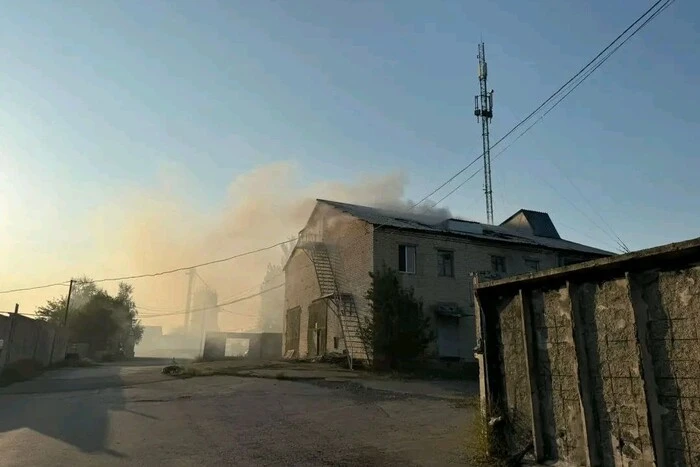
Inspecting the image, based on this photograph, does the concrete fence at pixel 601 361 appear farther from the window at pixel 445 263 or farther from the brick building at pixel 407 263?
the window at pixel 445 263

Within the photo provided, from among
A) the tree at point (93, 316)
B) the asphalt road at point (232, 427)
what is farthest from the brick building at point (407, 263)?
the tree at point (93, 316)

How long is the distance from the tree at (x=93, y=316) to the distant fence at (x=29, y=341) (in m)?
17.9

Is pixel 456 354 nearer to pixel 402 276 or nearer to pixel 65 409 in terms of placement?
A: pixel 402 276

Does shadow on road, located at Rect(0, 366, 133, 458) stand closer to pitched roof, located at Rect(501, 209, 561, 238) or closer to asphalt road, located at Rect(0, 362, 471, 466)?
asphalt road, located at Rect(0, 362, 471, 466)

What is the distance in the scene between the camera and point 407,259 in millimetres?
23453

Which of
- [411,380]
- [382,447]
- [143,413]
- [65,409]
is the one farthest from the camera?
[411,380]

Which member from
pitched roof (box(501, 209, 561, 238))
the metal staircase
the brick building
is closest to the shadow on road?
the metal staircase

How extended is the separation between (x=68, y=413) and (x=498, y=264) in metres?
20.9

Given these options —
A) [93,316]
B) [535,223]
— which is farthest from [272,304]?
[535,223]

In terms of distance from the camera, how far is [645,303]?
4.93 m

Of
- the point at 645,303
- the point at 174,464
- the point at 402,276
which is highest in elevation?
the point at 402,276

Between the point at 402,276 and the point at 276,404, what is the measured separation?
473 inches

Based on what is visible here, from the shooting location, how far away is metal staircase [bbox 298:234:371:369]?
22297 mm

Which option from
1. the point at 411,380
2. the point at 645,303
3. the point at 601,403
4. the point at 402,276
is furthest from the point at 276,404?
the point at 402,276
